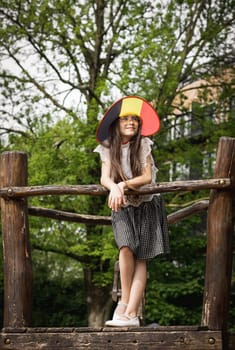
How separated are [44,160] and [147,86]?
8.73ft

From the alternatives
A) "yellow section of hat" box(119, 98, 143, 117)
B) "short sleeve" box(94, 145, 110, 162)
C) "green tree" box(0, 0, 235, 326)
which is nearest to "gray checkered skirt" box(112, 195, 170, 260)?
"short sleeve" box(94, 145, 110, 162)

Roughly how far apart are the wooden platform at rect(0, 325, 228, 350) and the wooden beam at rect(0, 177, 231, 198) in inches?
36.1

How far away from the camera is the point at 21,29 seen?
18.9 metres

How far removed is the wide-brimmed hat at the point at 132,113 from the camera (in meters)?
6.21

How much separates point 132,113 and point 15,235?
119 centimetres

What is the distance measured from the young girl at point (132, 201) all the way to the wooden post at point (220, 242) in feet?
1.29

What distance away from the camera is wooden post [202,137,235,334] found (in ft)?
19.1

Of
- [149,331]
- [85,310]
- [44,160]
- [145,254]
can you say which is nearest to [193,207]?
[145,254]

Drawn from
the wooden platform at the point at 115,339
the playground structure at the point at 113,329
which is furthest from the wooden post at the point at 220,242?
the wooden platform at the point at 115,339

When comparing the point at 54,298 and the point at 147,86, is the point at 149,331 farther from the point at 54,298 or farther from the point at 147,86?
the point at 54,298

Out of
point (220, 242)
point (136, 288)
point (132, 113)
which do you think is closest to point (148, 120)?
point (132, 113)

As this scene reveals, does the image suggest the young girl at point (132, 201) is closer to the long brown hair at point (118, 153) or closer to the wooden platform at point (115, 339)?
the long brown hair at point (118, 153)

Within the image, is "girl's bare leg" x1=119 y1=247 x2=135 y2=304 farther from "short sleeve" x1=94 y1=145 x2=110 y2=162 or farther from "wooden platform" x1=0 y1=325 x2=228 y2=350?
"short sleeve" x1=94 y1=145 x2=110 y2=162

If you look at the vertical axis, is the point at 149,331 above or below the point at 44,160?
below
